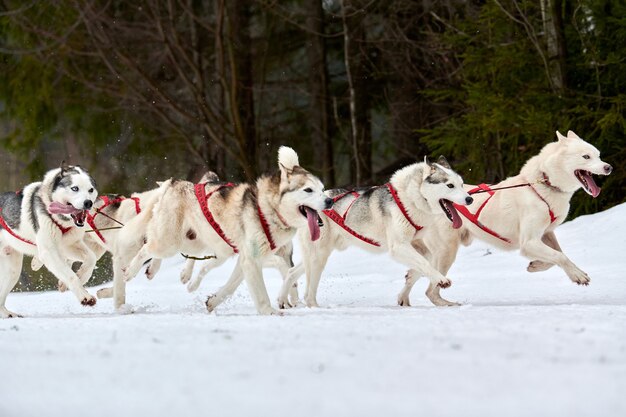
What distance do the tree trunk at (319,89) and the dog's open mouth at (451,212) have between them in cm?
1079

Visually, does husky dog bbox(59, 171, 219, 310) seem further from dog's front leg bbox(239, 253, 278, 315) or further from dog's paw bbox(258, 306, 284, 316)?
dog's paw bbox(258, 306, 284, 316)

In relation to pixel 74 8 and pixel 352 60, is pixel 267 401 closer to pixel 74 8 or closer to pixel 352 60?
pixel 352 60

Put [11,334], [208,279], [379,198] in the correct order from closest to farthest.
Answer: [11,334], [379,198], [208,279]

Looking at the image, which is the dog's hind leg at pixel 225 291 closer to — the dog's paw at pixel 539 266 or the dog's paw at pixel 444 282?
the dog's paw at pixel 444 282

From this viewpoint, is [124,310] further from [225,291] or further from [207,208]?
[207,208]

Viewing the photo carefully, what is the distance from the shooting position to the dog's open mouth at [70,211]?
7.66 metres

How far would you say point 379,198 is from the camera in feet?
26.5

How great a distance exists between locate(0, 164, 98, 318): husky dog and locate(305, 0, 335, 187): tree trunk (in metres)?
10.7

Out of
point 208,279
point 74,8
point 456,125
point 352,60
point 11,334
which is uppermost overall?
point 74,8

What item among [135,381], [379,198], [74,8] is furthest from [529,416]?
[74,8]

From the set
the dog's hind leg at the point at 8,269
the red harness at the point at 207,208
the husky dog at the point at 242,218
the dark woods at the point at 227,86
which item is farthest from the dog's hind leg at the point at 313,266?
the dark woods at the point at 227,86

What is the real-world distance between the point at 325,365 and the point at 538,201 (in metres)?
4.71

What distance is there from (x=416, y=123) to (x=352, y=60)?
182cm

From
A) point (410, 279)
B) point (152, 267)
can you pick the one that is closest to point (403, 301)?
point (410, 279)
